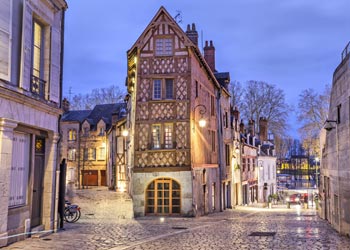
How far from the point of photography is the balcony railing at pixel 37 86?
9.55 m

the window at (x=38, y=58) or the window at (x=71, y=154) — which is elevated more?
the window at (x=38, y=58)

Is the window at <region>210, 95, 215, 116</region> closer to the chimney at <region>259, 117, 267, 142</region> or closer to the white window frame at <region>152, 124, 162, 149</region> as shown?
the white window frame at <region>152, 124, 162, 149</region>

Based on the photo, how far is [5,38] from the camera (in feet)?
27.7

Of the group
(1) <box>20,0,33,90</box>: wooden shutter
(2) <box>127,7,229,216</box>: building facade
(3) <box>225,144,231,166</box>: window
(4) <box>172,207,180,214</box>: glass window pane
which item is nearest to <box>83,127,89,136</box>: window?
(3) <box>225,144,231,166</box>: window

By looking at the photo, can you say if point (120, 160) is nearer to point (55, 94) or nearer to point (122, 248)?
point (55, 94)

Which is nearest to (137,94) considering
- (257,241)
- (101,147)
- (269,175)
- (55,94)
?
(55,94)

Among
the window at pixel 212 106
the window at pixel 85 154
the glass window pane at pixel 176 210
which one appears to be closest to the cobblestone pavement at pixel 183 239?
the glass window pane at pixel 176 210

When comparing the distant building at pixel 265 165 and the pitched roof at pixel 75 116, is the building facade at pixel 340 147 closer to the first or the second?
the distant building at pixel 265 165

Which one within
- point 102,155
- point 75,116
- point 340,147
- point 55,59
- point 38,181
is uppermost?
point 75,116

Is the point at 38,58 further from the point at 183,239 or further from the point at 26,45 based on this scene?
the point at 183,239

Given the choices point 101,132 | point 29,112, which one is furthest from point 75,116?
point 29,112

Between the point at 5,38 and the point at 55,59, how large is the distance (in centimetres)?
233

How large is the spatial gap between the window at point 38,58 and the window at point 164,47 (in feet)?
27.2

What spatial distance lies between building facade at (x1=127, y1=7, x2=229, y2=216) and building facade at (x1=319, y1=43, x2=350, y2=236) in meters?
5.98
